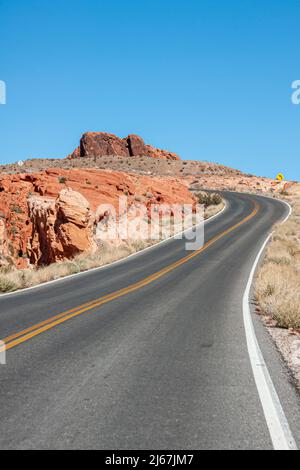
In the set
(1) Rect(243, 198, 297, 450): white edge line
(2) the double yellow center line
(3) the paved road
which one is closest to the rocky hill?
(2) the double yellow center line

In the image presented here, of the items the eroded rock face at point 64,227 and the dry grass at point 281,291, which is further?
the eroded rock face at point 64,227

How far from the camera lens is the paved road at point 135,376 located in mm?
3629

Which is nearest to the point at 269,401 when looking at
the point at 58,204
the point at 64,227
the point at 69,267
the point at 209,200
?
the point at 69,267

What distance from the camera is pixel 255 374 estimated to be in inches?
209

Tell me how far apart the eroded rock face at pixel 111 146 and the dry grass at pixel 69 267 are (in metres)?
85.5

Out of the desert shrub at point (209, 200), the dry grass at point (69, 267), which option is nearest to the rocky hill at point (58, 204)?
Result: the dry grass at point (69, 267)

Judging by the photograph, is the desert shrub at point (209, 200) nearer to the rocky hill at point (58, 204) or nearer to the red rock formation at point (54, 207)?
the rocky hill at point (58, 204)

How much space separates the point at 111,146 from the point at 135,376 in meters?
109

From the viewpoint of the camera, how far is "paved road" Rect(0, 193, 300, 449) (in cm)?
363

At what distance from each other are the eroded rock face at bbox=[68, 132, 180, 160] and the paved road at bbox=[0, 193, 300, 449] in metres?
101

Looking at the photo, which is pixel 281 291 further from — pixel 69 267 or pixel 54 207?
pixel 54 207

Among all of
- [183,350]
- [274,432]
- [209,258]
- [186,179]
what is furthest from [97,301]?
[186,179]

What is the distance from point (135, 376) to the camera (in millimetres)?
5117

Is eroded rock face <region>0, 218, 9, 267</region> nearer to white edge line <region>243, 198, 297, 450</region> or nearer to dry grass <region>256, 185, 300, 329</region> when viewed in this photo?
dry grass <region>256, 185, 300, 329</region>
